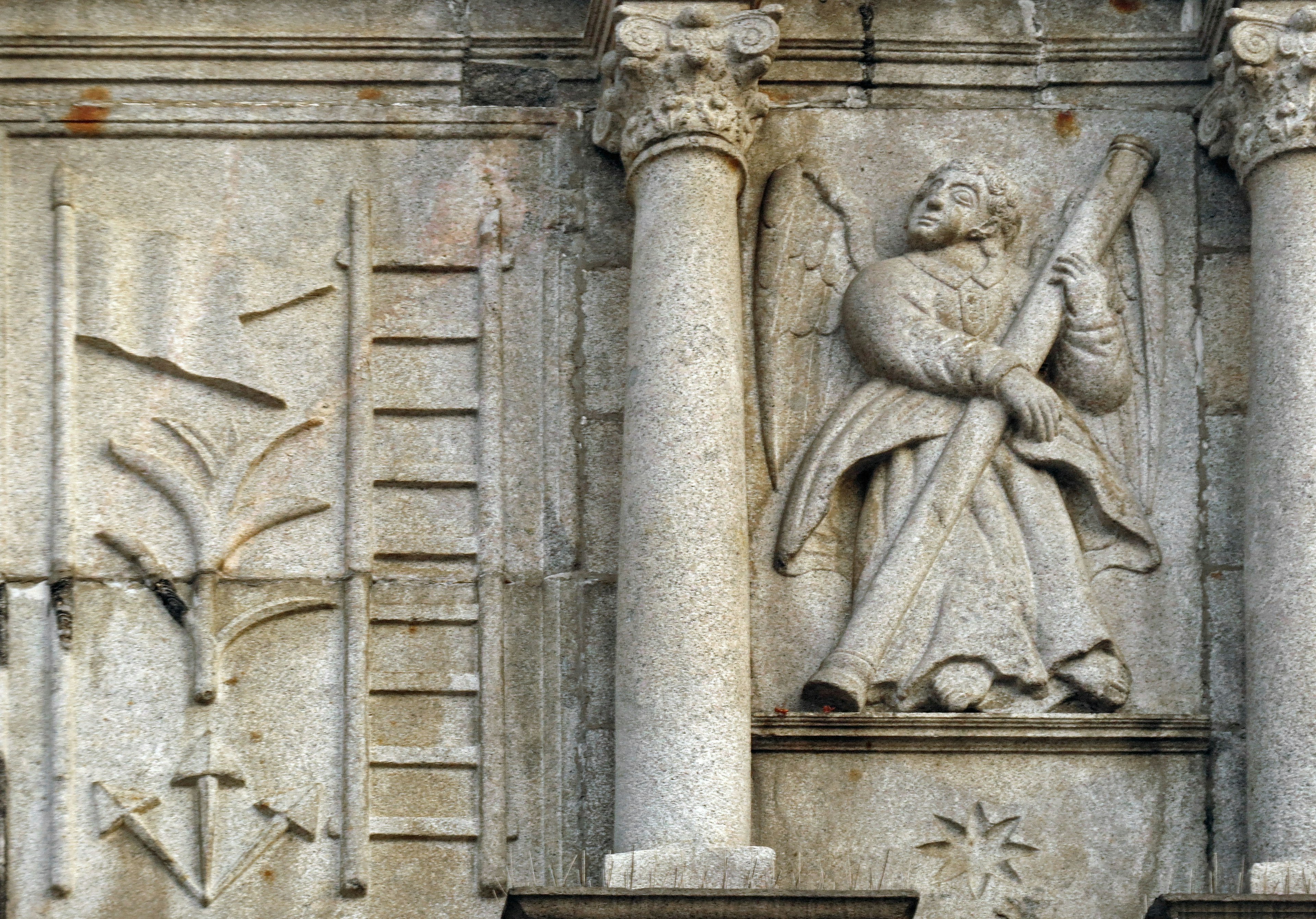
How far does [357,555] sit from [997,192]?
7.14 ft

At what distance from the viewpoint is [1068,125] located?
9891 mm

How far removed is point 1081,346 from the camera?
948 cm

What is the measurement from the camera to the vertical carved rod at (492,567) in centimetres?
893

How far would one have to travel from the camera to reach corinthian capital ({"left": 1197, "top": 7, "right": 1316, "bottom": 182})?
9359 millimetres

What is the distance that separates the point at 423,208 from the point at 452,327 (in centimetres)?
40

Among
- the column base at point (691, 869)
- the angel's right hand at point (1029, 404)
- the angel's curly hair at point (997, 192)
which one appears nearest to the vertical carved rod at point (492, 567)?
the column base at point (691, 869)

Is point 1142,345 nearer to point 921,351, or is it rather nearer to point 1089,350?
point 1089,350

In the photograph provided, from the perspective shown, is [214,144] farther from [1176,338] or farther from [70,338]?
[1176,338]

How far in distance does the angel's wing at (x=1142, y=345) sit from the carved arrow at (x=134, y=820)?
2912 millimetres

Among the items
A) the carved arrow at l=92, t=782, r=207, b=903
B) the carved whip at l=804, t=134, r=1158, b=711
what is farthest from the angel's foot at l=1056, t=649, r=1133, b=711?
the carved arrow at l=92, t=782, r=207, b=903

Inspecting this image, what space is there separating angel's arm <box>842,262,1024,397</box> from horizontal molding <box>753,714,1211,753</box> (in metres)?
0.98

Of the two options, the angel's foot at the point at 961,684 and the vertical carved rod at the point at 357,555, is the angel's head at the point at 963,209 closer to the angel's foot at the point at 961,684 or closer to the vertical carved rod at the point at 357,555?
the angel's foot at the point at 961,684

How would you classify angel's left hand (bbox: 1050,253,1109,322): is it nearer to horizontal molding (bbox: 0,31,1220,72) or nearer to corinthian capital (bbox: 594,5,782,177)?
horizontal molding (bbox: 0,31,1220,72)

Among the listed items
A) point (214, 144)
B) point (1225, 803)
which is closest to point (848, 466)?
point (1225, 803)
